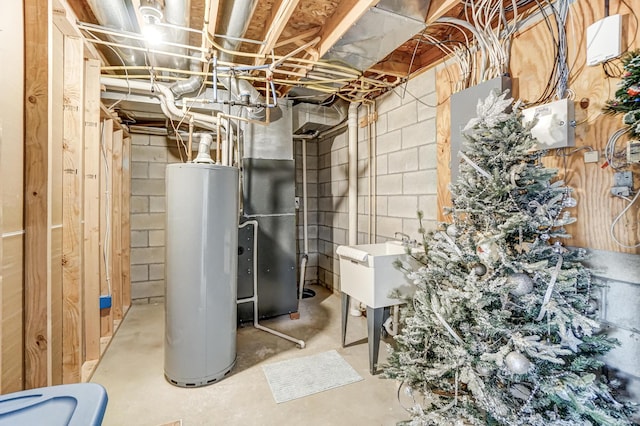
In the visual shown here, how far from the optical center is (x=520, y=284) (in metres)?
1.25

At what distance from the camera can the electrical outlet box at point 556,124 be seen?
4.94 ft

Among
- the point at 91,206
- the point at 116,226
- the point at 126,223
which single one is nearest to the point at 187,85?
the point at 91,206

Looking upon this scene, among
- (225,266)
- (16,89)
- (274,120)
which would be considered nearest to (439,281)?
(225,266)

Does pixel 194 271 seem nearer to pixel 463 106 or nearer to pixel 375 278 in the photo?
pixel 375 278

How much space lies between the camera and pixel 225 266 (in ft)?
6.85

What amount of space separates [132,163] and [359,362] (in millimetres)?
3326

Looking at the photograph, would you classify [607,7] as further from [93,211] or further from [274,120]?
[93,211]

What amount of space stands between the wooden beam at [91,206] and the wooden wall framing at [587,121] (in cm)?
288

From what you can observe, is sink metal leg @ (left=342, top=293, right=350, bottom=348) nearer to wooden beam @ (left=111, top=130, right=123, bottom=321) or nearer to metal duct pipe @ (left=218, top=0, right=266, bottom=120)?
metal duct pipe @ (left=218, top=0, right=266, bottom=120)

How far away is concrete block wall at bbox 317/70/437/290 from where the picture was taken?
250cm

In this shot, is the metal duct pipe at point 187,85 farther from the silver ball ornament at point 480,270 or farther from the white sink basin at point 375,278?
the silver ball ornament at point 480,270

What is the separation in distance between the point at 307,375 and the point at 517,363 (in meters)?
1.44

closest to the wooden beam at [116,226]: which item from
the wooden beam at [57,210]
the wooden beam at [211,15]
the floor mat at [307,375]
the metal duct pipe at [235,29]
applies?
the wooden beam at [57,210]

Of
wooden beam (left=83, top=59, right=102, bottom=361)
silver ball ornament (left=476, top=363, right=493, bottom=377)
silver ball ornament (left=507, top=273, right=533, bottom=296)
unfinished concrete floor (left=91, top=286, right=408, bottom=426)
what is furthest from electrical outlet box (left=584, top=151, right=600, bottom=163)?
wooden beam (left=83, top=59, right=102, bottom=361)
